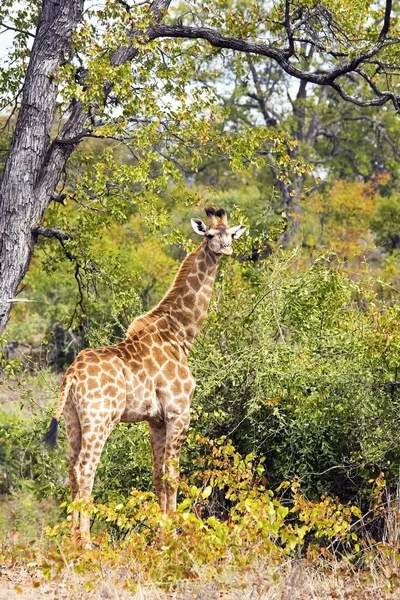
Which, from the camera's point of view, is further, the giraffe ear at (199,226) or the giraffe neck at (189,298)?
the giraffe neck at (189,298)

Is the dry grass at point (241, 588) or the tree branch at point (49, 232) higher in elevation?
the tree branch at point (49, 232)

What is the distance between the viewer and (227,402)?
1270cm

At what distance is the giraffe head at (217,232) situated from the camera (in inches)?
411

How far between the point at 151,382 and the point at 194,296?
44.7 inches

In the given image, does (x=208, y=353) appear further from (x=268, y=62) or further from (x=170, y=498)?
(x=268, y=62)

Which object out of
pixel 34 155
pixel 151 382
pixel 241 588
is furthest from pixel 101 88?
pixel 241 588

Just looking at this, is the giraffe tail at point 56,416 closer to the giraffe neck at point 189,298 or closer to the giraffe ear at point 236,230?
the giraffe neck at point 189,298

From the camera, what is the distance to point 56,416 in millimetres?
8836

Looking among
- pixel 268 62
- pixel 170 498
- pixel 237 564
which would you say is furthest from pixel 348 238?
pixel 237 564

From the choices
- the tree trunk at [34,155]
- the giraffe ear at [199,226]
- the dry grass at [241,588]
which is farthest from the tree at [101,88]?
the dry grass at [241,588]

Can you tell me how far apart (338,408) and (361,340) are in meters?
0.95

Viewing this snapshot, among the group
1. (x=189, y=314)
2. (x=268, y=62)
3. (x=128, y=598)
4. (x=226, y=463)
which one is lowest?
(x=128, y=598)

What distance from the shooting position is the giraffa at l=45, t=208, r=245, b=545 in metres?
9.51

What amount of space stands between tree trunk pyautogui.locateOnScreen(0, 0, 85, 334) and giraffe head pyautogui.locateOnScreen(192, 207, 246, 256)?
2580 millimetres
